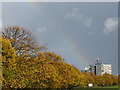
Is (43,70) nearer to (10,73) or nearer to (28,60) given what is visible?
(28,60)

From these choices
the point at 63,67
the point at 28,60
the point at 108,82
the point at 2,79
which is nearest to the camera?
the point at 2,79

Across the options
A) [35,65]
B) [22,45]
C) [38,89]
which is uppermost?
[22,45]

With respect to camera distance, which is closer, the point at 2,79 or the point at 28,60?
the point at 2,79

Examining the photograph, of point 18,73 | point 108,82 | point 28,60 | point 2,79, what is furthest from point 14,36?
point 108,82

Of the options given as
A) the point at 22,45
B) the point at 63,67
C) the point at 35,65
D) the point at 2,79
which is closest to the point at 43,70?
the point at 35,65

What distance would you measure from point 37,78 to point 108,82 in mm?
115276

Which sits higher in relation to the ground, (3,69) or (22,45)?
(22,45)

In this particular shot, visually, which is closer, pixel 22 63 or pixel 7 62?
pixel 7 62

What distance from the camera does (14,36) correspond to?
53156 millimetres

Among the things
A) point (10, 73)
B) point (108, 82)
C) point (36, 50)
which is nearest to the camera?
point (10, 73)

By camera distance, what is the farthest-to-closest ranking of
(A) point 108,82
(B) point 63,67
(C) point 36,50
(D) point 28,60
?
(A) point 108,82 → (B) point 63,67 → (C) point 36,50 → (D) point 28,60

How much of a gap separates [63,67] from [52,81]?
16.9 m

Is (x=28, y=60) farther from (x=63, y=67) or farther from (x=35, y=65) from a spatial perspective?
(x=63, y=67)

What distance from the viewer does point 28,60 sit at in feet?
159
